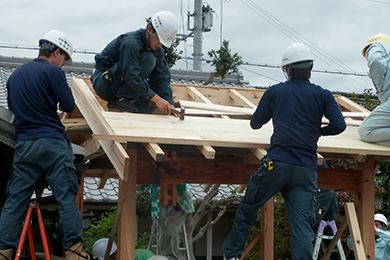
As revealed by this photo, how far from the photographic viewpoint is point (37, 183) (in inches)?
169

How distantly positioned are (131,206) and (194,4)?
53.9 ft

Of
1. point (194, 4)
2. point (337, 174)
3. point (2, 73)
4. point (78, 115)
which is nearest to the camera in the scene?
point (337, 174)

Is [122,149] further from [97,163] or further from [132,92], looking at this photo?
[97,163]

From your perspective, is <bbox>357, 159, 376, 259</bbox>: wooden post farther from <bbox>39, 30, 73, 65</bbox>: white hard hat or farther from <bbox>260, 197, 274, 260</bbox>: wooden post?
<bbox>39, 30, 73, 65</bbox>: white hard hat

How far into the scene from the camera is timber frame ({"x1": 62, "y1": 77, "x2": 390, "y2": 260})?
4.65m

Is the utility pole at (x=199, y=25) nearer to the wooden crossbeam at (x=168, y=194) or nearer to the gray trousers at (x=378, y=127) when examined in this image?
the wooden crossbeam at (x=168, y=194)

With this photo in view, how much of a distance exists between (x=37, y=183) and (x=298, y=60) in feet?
8.13

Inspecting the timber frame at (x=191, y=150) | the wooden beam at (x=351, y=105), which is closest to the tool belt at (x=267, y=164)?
the timber frame at (x=191, y=150)

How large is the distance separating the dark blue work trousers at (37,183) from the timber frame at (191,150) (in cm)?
36

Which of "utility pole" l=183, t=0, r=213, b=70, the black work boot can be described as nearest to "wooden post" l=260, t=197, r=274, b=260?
the black work boot

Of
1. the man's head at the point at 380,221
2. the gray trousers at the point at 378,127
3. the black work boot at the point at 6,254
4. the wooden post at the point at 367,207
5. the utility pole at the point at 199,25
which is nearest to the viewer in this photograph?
the black work boot at the point at 6,254

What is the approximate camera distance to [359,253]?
536 cm

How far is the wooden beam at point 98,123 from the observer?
4.28m

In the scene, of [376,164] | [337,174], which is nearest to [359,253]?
[337,174]
